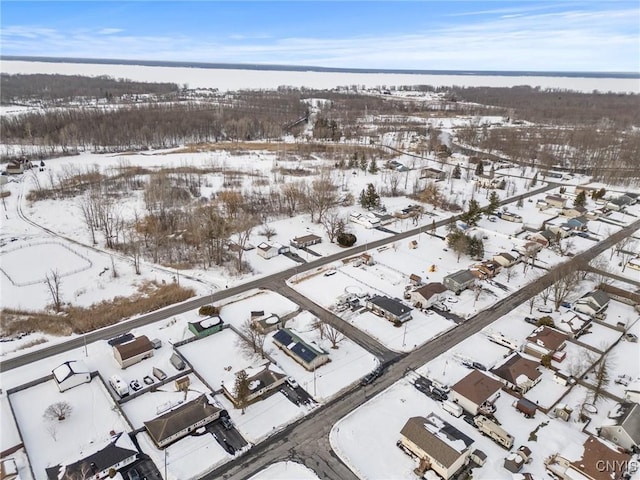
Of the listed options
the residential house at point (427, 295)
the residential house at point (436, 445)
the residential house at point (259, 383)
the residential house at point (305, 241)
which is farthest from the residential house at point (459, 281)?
the residential house at point (259, 383)

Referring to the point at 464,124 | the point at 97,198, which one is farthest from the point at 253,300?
the point at 464,124

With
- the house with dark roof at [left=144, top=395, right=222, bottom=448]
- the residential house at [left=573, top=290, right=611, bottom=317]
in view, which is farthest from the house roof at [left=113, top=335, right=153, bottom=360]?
the residential house at [left=573, top=290, right=611, bottom=317]

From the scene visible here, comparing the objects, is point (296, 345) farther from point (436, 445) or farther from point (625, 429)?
point (625, 429)

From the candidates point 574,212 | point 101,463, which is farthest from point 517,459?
point 574,212

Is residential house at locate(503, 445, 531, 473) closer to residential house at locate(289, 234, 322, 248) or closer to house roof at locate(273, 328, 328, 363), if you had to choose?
house roof at locate(273, 328, 328, 363)

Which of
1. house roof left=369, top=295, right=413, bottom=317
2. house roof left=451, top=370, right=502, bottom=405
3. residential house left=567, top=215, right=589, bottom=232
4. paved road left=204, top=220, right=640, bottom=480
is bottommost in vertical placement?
paved road left=204, top=220, right=640, bottom=480

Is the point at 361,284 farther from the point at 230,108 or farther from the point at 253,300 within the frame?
the point at 230,108

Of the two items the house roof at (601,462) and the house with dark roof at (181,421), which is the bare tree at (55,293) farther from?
the house roof at (601,462)
